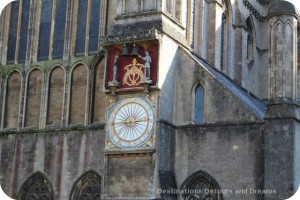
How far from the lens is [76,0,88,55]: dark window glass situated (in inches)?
1299

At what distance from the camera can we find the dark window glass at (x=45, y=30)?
3378 cm

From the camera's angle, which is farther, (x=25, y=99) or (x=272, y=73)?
(x=25, y=99)

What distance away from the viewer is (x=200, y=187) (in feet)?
92.4

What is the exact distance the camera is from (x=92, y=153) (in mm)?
30766

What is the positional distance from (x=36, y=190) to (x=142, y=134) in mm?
6276

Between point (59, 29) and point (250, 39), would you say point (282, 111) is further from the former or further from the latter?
point (250, 39)

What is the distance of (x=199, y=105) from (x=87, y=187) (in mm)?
5652

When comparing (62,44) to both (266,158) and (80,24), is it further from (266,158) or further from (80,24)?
(266,158)

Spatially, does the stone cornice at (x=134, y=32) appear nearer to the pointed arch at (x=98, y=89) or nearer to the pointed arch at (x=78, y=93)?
the pointed arch at (x=98, y=89)

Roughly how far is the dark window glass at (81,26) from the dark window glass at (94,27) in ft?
1.20

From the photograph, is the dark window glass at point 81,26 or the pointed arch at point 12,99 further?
the pointed arch at point 12,99

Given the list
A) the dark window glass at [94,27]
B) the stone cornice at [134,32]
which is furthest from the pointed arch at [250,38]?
the stone cornice at [134,32]

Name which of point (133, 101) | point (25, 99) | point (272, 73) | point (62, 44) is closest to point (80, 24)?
point (62, 44)

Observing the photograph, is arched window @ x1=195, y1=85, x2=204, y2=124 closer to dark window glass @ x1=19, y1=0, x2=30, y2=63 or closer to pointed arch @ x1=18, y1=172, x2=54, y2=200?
pointed arch @ x1=18, y1=172, x2=54, y2=200
